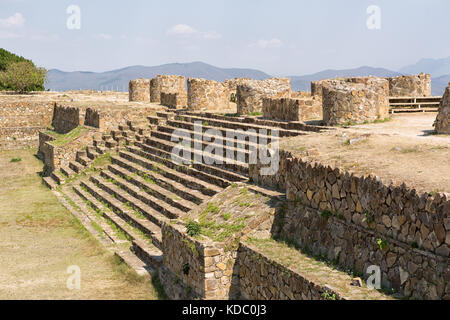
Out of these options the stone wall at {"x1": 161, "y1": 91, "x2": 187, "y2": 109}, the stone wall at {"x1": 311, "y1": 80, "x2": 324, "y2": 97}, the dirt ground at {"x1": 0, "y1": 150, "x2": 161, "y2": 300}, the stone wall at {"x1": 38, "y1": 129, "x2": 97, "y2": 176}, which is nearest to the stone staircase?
the stone wall at {"x1": 38, "y1": 129, "x2": 97, "y2": 176}

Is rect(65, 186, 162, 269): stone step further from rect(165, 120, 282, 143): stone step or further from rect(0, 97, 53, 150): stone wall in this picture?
rect(0, 97, 53, 150): stone wall

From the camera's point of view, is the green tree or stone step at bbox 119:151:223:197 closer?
stone step at bbox 119:151:223:197

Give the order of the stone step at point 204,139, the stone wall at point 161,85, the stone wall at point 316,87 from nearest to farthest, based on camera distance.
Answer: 1. the stone step at point 204,139
2. the stone wall at point 316,87
3. the stone wall at point 161,85

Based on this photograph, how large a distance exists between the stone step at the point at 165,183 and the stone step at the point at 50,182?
2.39 m

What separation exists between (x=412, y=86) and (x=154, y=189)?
35.4ft

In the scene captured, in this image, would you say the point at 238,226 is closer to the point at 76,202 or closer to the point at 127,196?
the point at 127,196

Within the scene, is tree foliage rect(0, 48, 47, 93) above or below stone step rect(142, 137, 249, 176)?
above

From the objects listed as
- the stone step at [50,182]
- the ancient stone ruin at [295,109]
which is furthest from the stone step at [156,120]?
the ancient stone ruin at [295,109]

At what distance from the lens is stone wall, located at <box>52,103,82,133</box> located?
24547 mm

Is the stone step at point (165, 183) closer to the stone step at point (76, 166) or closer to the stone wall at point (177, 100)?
the stone step at point (76, 166)

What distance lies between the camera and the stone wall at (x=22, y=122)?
2825 cm

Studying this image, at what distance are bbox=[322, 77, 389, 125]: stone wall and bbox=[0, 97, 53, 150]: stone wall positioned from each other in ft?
64.2

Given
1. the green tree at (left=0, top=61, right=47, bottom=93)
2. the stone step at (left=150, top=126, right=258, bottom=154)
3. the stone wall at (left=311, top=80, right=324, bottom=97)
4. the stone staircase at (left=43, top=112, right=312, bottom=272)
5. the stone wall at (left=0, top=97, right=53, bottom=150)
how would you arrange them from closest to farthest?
the stone staircase at (left=43, top=112, right=312, bottom=272), the stone step at (left=150, top=126, right=258, bottom=154), the stone wall at (left=311, top=80, right=324, bottom=97), the stone wall at (left=0, top=97, right=53, bottom=150), the green tree at (left=0, top=61, right=47, bottom=93)

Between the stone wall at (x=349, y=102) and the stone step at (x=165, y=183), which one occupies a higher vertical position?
the stone wall at (x=349, y=102)
